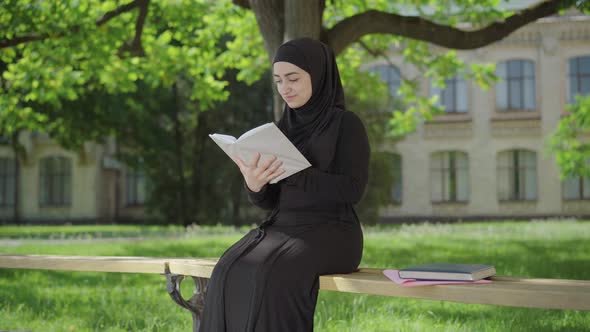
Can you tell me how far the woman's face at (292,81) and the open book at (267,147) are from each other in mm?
341

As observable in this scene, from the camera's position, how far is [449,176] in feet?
103

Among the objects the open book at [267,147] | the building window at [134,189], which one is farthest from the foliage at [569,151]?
the building window at [134,189]

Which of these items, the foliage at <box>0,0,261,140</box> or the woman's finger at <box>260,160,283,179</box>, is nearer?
the woman's finger at <box>260,160,283,179</box>

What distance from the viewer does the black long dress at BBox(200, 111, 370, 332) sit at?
3094 mm

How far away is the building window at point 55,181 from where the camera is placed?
1323 inches

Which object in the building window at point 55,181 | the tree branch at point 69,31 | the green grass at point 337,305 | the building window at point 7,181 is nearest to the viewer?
the green grass at point 337,305

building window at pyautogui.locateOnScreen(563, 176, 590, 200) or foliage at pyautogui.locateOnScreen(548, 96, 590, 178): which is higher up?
foliage at pyautogui.locateOnScreen(548, 96, 590, 178)

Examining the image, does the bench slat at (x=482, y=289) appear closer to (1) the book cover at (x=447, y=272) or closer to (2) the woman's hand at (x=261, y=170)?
(1) the book cover at (x=447, y=272)

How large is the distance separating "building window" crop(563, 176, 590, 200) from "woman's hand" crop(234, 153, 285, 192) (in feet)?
93.7

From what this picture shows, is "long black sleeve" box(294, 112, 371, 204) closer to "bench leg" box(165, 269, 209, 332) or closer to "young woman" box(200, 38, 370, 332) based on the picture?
"young woman" box(200, 38, 370, 332)

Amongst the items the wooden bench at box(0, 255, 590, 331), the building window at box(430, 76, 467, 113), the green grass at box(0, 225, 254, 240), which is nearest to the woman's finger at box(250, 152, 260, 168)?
the wooden bench at box(0, 255, 590, 331)

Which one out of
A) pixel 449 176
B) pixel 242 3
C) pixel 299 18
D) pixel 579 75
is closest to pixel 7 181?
pixel 449 176

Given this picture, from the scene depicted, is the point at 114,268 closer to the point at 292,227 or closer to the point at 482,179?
the point at 292,227

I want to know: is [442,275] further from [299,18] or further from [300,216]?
[299,18]
